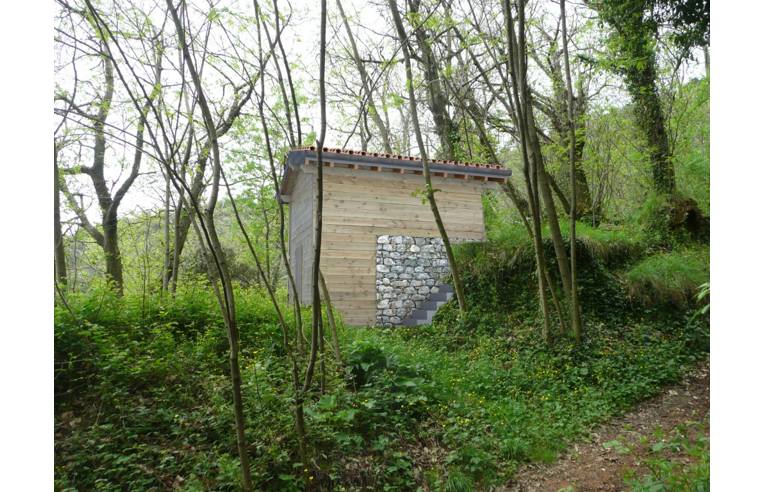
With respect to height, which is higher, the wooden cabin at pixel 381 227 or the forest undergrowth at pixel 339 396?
the wooden cabin at pixel 381 227

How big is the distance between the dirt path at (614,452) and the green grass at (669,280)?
241 cm

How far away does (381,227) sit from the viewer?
34.6 ft

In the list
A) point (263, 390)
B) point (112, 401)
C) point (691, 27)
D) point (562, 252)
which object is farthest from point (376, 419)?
point (691, 27)

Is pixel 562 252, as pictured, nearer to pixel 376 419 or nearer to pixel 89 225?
pixel 376 419

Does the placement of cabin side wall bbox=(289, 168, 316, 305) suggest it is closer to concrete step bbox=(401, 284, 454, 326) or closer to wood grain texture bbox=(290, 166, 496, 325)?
wood grain texture bbox=(290, 166, 496, 325)

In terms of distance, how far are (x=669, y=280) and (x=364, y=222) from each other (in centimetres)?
624

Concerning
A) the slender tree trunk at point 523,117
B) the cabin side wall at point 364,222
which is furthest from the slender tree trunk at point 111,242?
the slender tree trunk at point 523,117

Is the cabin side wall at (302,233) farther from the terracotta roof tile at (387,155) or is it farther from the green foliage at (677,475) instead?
the green foliage at (677,475)

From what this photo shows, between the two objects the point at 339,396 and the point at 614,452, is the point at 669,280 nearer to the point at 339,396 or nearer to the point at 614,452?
the point at 614,452

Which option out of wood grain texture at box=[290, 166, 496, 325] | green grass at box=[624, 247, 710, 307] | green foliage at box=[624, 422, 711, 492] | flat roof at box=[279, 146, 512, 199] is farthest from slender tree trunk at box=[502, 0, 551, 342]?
wood grain texture at box=[290, 166, 496, 325]

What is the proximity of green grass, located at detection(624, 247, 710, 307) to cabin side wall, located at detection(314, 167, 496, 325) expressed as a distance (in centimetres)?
397

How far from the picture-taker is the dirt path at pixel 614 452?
371 cm

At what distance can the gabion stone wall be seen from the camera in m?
10.4

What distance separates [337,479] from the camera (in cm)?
354
